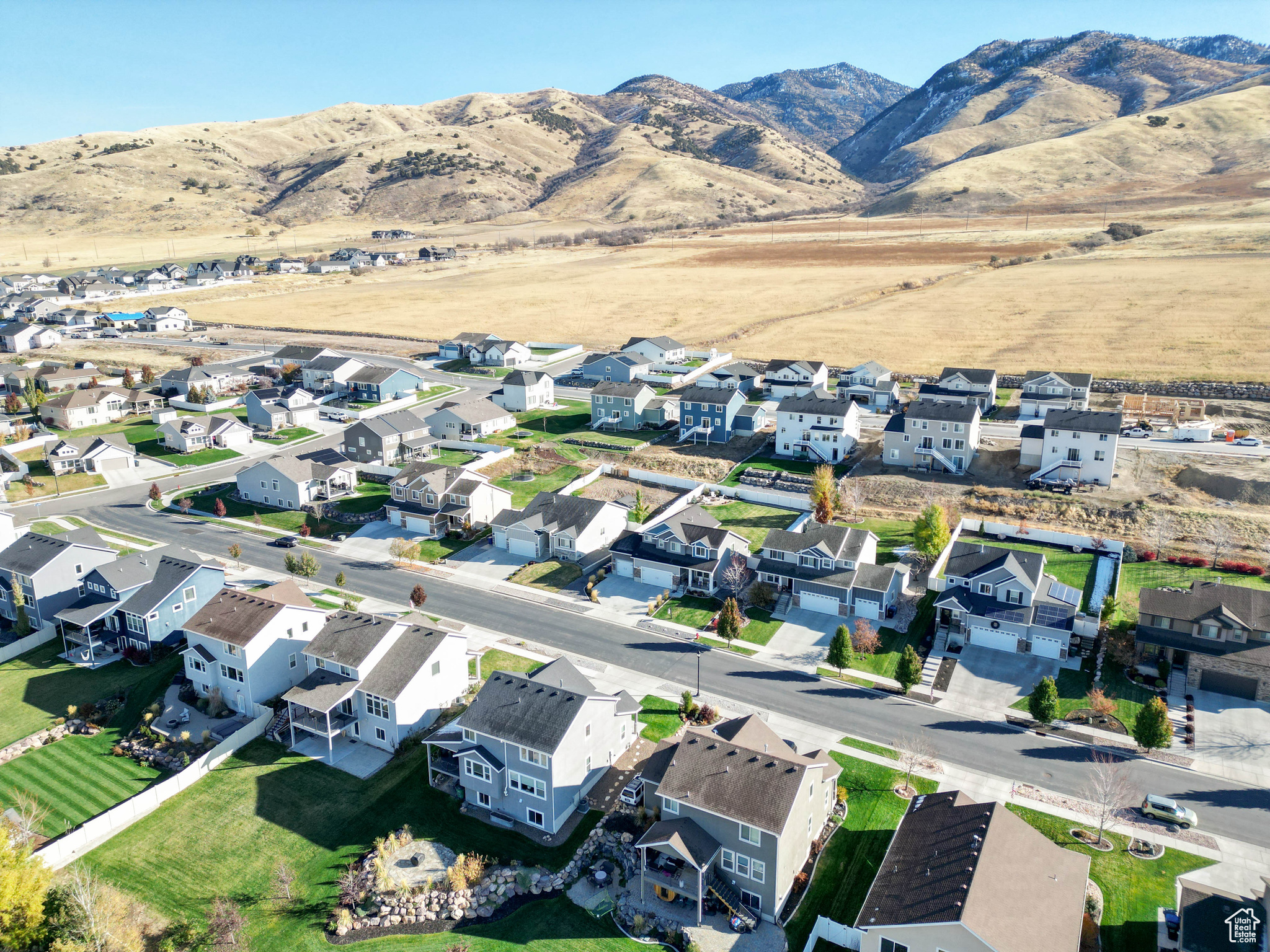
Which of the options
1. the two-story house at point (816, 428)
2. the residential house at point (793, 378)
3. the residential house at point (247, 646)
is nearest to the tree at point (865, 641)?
the residential house at point (247, 646)

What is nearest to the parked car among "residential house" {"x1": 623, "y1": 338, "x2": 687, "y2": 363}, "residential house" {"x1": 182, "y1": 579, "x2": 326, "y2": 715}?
"residential house" {"x1": 182, "y1": 579, "x2": 326, "y2": 715}

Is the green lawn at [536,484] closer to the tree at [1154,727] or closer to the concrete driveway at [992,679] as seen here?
the concrete driveway at [992,679]

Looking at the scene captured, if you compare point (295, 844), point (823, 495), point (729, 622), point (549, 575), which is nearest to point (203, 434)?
point (549, 575)

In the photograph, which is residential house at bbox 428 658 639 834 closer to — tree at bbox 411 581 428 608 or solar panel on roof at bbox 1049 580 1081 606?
tree at bbox 411 581 428 608

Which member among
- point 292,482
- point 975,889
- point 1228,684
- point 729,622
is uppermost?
point 292,482

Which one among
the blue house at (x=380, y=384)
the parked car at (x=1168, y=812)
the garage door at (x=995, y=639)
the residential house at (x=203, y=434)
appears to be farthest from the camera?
the blue house at (x=380, y=384)

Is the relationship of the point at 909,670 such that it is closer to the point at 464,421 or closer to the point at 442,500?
the point at 442,500
